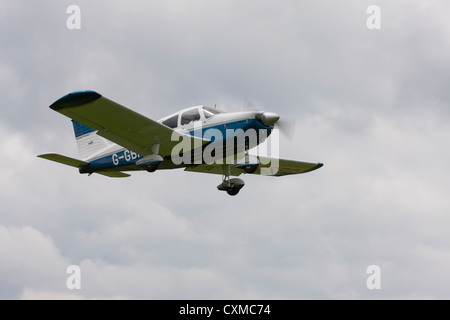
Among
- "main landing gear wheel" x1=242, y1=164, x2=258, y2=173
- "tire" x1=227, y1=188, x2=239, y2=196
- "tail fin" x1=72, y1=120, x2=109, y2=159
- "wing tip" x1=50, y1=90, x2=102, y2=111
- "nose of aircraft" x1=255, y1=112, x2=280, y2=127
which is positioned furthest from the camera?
"tail fin" x1=72, y1=120, x2=109, y2=159

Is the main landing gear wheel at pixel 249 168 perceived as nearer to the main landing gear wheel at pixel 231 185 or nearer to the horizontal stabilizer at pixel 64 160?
the main landing gear wheel at pixel 231 185

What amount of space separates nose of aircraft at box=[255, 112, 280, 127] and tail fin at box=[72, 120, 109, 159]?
709 centimetres

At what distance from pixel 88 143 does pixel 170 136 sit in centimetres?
547

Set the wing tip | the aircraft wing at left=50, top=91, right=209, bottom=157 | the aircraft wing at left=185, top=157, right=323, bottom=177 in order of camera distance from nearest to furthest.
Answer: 1. the wing tip
2. the aircraft wing at left=50, top=91, right=209, bottom=157
3. the aircraft wing at left=185, top=157, right=323, bottom=177

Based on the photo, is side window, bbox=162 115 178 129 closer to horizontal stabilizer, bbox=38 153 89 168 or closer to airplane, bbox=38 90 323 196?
airplane, bbox=38 90 323 196

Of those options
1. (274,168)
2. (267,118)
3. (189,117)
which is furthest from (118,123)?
(274,168)

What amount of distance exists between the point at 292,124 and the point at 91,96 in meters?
7.27

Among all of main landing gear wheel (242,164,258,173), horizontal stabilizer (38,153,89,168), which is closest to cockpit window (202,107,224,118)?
main landing gear wheel (242,164,258,173)

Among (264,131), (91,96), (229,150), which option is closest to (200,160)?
(229,150)

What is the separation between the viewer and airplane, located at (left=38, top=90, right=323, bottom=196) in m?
20.1

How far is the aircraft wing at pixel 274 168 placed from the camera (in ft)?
85.4

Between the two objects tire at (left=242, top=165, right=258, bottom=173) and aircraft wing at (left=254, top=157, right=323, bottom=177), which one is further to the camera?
aircraft wing at (left=254, top=157, right=323, bottom=177)

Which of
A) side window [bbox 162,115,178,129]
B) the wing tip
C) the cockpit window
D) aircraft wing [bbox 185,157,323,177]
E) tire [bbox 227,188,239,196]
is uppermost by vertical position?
the cockpit window

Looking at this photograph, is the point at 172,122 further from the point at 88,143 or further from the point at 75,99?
the point at 88,143
